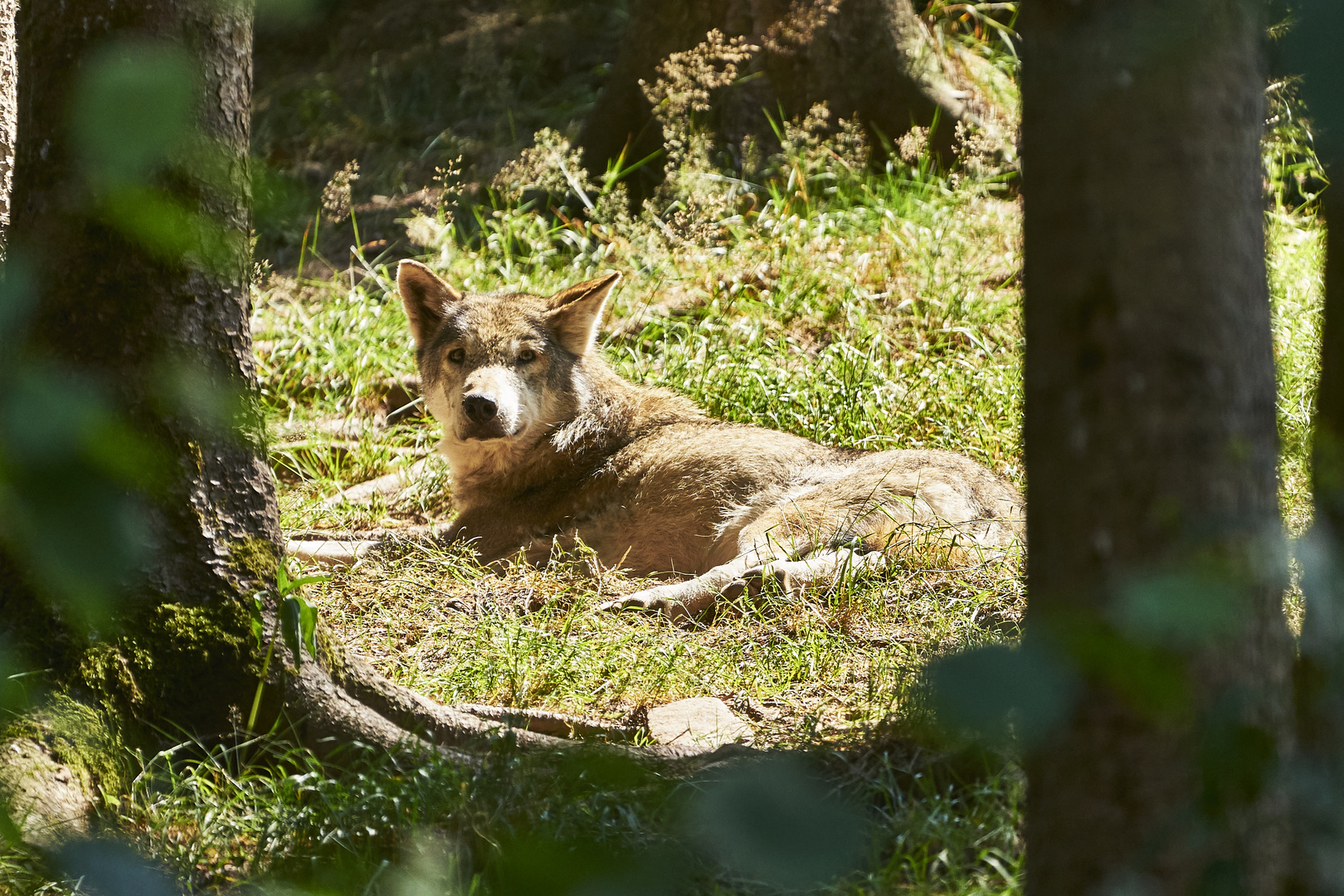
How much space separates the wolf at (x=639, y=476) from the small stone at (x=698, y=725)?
3.81 feet

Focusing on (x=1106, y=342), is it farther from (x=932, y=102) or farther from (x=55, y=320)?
(x=932, y=102)

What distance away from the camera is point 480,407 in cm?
541

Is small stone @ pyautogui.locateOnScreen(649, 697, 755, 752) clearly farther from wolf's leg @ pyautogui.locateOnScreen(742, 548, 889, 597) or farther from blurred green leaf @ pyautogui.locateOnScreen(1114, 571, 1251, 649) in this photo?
blurred green leaf @ pyautogui.locateOnScreen(1114, 571, 1251, 649)

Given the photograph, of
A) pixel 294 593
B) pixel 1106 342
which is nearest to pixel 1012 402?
pixel 294 593

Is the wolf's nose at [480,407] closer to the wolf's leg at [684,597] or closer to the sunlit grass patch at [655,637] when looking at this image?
the sunlit grass patch at [655,637]

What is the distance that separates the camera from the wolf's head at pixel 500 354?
564 cm

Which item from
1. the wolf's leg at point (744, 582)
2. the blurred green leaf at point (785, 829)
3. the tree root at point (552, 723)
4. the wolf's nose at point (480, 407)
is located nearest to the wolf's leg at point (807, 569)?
the wolf's leg at point (744, 582)

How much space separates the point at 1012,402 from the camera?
233 inches

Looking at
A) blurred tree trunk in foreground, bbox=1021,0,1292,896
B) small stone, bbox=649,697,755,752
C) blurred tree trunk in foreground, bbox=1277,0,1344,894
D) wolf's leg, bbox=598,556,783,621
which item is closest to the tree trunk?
wolf's leg, bbox=598,556,783,621

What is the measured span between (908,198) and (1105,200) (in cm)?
677

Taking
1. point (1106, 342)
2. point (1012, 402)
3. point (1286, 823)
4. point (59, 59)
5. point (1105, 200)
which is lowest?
point (1012, 402)

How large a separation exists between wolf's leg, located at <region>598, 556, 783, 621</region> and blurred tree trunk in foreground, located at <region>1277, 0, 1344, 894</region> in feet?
9.39

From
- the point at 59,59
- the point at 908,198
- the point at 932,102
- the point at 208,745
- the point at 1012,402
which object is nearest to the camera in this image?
the point at 59,59

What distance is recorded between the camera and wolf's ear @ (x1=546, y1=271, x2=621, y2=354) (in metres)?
5.81
